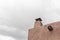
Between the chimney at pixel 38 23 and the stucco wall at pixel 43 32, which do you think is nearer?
the stucco wall at pixel 43 32

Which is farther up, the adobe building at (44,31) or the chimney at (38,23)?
the chimney at (38,23)

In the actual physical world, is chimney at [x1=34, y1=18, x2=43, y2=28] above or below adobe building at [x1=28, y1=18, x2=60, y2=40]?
above

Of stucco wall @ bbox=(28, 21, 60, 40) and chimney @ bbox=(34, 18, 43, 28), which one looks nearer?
stucco wall @ bbox=(28, 21, 60, 40)

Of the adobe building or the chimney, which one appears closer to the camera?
the adobe building

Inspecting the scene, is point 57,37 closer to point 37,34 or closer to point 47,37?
point 47,37

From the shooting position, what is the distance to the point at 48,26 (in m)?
20.4

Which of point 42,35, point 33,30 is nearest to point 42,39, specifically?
point 42,35

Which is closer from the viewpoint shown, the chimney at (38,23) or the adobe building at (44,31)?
the adobe building at (44,31)

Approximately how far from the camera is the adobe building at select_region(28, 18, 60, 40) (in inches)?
781

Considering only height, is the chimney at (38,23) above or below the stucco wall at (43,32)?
above

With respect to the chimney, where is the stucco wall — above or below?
below

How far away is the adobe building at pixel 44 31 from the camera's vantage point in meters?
19.9

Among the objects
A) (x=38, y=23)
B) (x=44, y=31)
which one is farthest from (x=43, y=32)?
(x=38, y=23)

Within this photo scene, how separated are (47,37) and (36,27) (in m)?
2.17
